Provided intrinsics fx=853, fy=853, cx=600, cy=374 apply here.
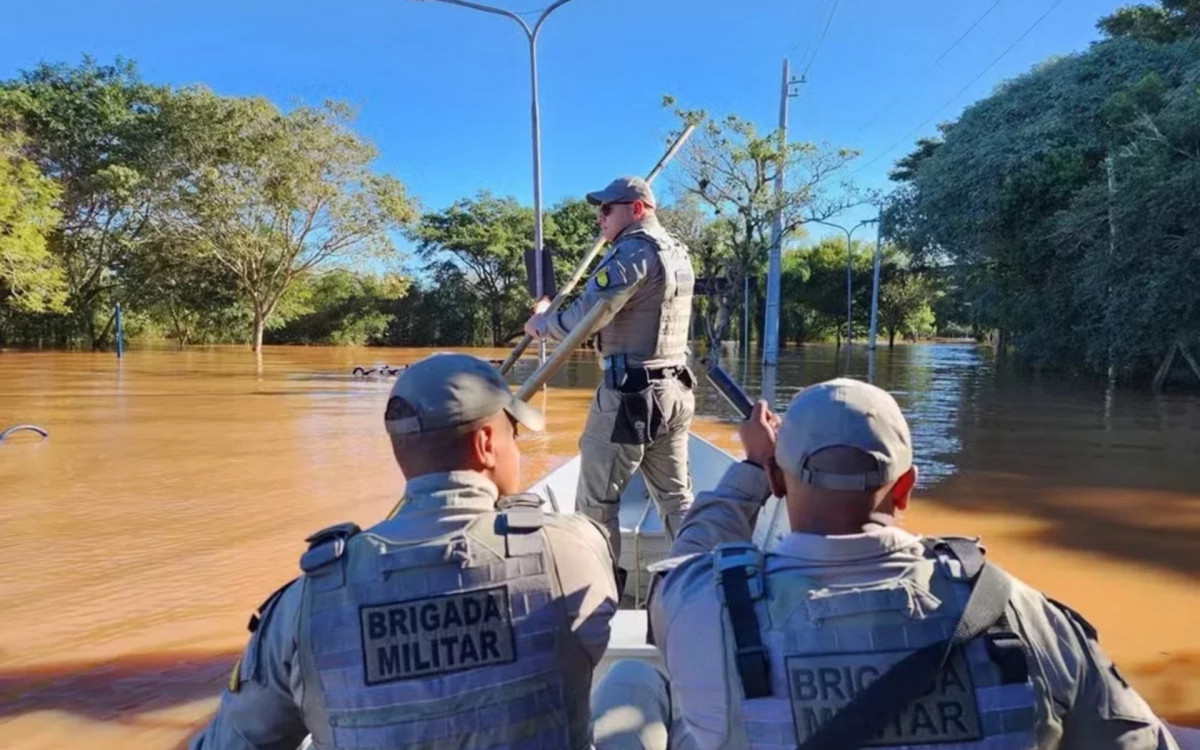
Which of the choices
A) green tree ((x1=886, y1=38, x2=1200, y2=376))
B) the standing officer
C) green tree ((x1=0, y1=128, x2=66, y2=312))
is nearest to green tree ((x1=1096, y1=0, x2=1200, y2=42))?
green tree ((x1=886, y1=38, x2=1200, y2=376))

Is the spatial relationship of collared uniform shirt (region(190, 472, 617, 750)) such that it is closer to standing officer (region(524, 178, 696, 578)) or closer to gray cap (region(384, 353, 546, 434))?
gray cap (region(384, 353, 546, 434))

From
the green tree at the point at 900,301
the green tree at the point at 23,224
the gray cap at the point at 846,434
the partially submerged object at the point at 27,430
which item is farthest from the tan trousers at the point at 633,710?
the green tree at the point at 900,301

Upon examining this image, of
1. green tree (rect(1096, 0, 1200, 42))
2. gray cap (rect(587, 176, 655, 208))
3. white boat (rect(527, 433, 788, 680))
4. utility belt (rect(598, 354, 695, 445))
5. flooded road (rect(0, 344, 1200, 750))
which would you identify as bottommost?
flooded road (rect(0, 344, 1200, 750))

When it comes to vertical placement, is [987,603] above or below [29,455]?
above

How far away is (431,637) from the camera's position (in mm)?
1502

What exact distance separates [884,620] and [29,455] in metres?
10.5

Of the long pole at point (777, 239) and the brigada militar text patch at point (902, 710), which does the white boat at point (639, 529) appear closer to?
the brigada militar text patch at point (902, 710)

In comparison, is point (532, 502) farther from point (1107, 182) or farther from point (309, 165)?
point (309, 165)

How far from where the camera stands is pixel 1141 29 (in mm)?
25047

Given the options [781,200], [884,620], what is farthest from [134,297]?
[884,620]

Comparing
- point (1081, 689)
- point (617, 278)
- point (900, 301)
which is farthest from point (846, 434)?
point (900, 301)

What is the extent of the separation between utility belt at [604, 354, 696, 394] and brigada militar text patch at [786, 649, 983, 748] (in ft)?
7.13

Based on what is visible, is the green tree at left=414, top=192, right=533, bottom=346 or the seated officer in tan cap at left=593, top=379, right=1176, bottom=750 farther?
the green tree at left=414, top=192, right=533, bottom=346

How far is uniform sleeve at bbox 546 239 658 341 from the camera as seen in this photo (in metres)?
3.35
